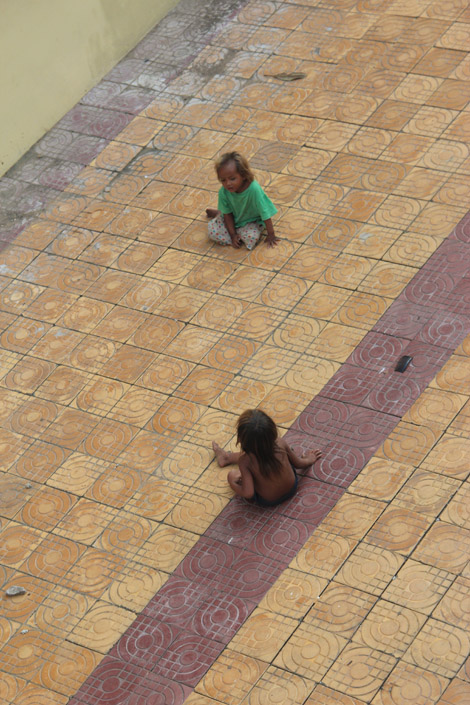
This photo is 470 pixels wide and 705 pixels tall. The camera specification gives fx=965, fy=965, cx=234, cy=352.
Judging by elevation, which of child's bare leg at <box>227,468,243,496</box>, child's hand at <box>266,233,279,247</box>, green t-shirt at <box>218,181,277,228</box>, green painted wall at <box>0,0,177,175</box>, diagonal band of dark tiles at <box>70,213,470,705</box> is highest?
green painted wall at <box>0,0,177,175</box>

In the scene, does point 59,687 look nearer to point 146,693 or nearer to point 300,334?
point 146,693

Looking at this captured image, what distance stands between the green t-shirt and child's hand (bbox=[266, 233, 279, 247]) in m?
0.13

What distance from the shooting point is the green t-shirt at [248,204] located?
674 cm

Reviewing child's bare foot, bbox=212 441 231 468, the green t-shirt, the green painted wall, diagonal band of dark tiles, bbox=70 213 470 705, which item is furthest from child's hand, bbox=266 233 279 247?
the green painted wall

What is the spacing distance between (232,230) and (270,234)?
0.29 m

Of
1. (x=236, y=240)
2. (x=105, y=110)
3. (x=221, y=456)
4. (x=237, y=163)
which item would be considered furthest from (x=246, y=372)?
(x=105, y=110)

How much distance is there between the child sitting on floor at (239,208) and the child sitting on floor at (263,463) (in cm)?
197

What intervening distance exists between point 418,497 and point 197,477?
1309 mm

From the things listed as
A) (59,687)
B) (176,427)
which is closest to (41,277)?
(176,427)

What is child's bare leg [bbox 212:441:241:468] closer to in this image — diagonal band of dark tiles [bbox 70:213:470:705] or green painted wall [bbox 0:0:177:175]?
diagonal band of dark tiles [bbox 70:213:470:705]

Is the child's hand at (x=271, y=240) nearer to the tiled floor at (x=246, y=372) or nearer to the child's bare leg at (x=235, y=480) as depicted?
the tiled floor at (x=246, y=372)

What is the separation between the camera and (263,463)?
17.0 ft

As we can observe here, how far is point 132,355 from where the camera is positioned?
6.52 m

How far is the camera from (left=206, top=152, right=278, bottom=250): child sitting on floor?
258 inches
